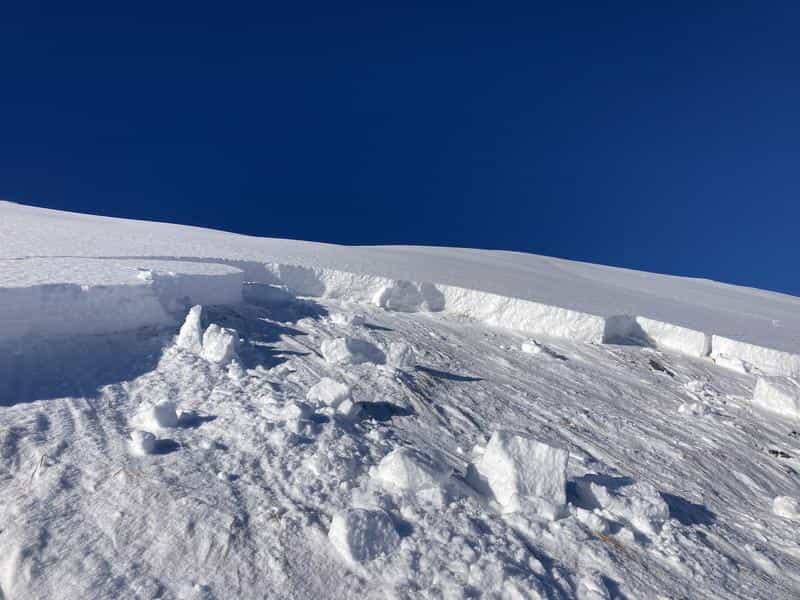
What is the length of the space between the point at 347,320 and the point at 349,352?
1117mm

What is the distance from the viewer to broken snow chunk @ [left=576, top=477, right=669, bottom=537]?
317 centimetres

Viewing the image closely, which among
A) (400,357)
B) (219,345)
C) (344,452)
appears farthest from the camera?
(400,357)

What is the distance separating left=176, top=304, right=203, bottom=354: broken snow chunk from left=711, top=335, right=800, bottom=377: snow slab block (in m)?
5.68

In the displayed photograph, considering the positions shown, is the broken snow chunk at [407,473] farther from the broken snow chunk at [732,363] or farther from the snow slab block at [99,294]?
the broken snow chunk at [732,363]

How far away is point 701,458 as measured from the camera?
14.7 feet

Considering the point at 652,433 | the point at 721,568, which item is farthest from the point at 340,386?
the point at 652,433

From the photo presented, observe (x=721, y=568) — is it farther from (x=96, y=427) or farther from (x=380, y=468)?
(x=96, y=427)

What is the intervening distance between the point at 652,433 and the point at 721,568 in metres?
1.77

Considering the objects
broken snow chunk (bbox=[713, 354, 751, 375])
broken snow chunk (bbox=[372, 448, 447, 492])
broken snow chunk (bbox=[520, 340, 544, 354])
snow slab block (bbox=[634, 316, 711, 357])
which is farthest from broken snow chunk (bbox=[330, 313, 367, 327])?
broken snow chunk (bbox=[713, 354, 751, 375])

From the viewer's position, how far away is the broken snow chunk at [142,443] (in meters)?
3.02

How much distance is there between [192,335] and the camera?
4.28 m

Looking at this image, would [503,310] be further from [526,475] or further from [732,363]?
[526,475]

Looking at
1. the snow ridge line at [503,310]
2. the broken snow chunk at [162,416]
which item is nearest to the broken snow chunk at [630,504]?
the broken snow chunk at [162,416]

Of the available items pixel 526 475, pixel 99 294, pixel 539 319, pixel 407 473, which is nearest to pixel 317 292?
pixel 539 319
